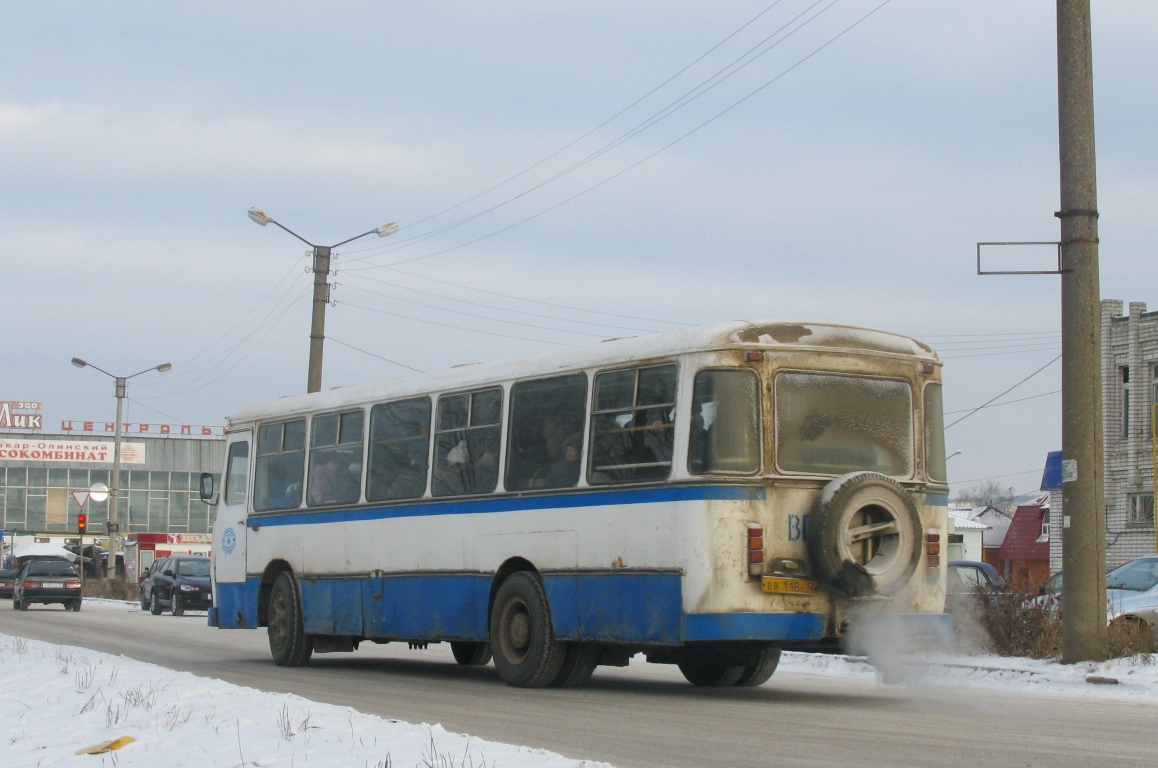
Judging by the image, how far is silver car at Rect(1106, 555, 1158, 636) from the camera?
20.6m

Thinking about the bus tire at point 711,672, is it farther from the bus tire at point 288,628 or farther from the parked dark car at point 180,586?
the parked dark car at point 180,586

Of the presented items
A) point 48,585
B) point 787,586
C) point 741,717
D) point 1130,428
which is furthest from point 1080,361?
point 1130,428

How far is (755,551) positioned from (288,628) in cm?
749

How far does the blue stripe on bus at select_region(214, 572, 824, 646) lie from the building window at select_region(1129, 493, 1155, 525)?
34.5 meters

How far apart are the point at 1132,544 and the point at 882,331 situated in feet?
121

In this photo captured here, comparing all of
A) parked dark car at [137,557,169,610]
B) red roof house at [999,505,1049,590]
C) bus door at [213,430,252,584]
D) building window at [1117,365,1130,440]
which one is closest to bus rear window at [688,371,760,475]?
bus door at [213,430,252,584]

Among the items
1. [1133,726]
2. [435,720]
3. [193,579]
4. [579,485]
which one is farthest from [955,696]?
[193,579]

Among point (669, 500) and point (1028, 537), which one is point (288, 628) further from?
point (1028, 537)

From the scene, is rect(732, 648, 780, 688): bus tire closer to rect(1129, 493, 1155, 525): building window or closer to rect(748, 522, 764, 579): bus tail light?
rect(748, 522, 764, 579): bus tail light

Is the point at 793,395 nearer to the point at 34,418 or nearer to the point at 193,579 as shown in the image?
the point at 193,579

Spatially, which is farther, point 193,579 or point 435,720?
point 193,579

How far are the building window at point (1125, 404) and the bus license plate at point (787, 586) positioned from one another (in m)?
39.0

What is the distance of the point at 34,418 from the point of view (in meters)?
107

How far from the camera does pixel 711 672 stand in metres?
14.9
